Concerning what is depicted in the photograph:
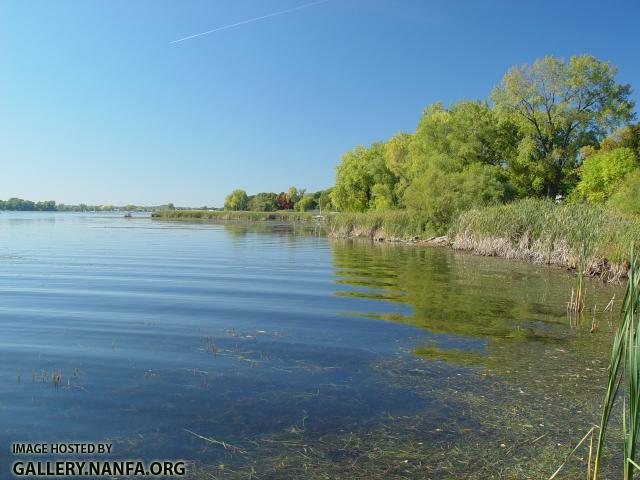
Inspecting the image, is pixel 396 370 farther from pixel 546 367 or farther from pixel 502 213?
pixel 502 213

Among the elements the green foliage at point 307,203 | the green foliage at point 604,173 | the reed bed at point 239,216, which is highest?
the green foliage at point 307,203

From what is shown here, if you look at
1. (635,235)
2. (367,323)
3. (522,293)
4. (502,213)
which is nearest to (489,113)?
(502,213)

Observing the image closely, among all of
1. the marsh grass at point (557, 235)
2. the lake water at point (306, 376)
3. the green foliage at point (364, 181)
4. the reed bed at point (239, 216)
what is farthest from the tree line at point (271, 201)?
the lake water at point (306, 376)

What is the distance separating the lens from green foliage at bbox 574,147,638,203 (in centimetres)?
4203

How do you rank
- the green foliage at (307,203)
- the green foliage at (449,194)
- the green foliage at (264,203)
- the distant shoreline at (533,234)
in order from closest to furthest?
the distant shoreline at (533,234)
the green foliage at (449,194)
the green foliage at (307,203)
the green foliage at (264,203)

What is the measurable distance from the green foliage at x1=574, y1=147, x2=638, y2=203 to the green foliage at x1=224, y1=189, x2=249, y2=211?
157 m

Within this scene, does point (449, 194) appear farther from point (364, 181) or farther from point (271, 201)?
point (271, 201)

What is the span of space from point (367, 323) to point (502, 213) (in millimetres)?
21963

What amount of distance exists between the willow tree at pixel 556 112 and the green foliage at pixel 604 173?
17.8ft

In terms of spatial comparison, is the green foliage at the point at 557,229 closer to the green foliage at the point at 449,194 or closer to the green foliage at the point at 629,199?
the green foliage at the point at 629,199

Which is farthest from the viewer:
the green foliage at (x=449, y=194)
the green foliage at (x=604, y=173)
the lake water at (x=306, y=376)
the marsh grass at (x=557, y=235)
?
the green foliage at (x=449, y=194)

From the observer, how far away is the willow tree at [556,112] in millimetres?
49641

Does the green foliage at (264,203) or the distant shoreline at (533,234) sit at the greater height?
the green foliage at (264,203)

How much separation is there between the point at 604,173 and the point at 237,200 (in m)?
160
